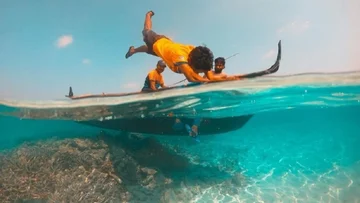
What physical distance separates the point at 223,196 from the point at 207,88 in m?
4.35

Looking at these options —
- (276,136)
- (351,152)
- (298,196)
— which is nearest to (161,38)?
(298,196)

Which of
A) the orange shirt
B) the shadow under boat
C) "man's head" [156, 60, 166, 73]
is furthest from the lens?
the shadow under boat

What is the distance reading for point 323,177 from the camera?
38.9 ft

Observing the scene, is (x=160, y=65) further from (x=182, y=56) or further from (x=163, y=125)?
(x=163, y=125)

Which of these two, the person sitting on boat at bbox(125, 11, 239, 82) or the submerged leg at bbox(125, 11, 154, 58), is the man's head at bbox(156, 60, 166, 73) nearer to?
the submerged leg at bbox(125, 11, 154, 58)

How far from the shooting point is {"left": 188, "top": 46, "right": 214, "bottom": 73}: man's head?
21.0 ft

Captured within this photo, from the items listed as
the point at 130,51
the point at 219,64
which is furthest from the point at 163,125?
the point at 219,64

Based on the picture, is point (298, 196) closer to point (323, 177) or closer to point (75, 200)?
point (323, 177)

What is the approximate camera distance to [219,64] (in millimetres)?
7750

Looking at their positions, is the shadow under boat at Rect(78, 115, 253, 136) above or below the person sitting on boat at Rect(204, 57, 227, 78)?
below

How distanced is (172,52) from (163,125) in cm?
564

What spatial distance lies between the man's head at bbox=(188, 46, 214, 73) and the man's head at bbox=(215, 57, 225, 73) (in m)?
1.07

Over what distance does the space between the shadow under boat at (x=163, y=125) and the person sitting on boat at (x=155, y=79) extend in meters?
2.54

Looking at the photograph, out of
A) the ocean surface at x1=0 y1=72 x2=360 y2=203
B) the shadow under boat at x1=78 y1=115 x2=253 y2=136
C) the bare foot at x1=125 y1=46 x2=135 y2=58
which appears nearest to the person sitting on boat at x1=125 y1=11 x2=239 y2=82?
the bare foot at x1=125 y1=46 x2=135 y2=58
